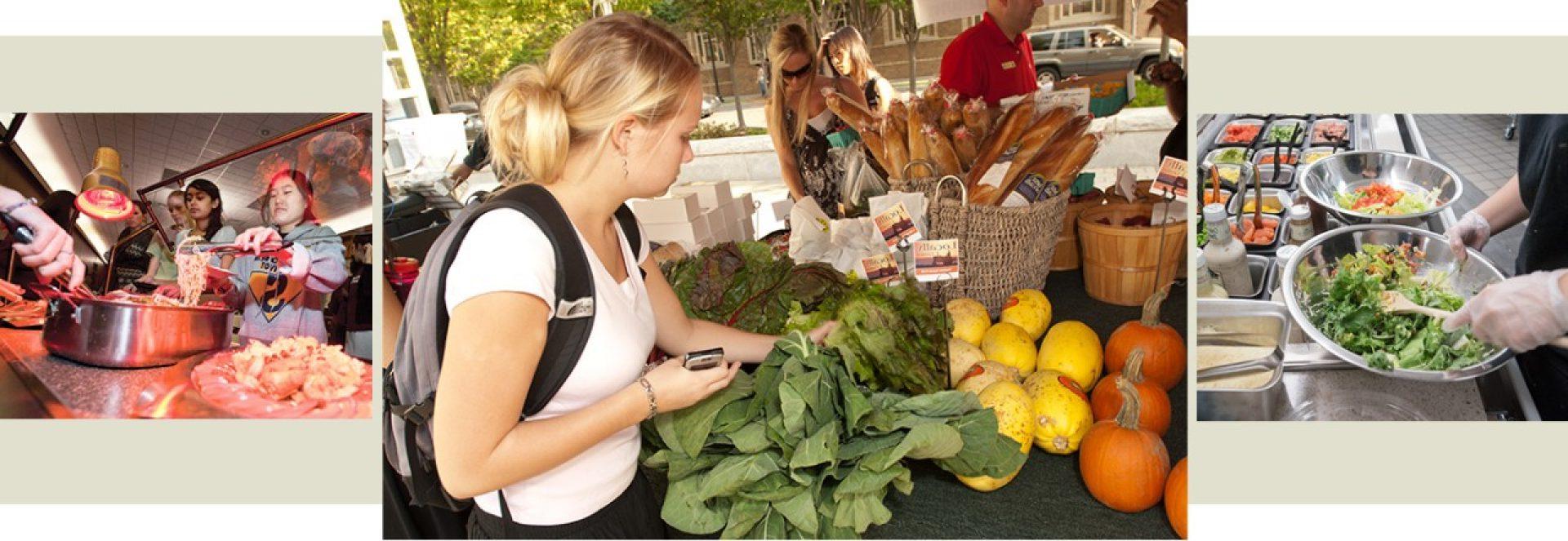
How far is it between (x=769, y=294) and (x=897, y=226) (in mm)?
406

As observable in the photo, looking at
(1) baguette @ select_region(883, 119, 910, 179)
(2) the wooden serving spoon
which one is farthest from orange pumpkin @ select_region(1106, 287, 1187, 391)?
(1) baguette @ select_region(883, 119, 910, 179)

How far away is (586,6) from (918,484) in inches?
76.7

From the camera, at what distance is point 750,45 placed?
411 cm

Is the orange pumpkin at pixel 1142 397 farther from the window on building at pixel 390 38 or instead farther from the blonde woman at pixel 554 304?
the window on building at pixel 390 38

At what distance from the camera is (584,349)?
1.25m

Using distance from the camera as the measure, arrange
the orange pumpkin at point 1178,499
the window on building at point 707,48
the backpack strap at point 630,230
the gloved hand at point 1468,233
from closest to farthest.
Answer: the backpack strap at point 630,230 < the gloved hand at point 1468,233 < the orange pumpkin at point 1178,499 < the window on building at point 707,48

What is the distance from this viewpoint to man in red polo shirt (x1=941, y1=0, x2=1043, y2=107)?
12.8 ft

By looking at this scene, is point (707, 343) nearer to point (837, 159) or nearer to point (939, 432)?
point (939, 432)

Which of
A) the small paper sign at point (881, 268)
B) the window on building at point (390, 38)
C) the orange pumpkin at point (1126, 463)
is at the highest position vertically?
the window on building at point (390, 38)

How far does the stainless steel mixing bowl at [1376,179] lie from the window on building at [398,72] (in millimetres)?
2620

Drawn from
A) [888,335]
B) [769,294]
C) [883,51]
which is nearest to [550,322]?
[888,335]

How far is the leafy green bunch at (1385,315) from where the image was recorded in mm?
1729

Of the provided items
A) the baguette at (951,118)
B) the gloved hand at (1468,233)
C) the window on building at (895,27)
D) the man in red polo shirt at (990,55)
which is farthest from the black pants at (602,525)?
the window on building at (895,27)

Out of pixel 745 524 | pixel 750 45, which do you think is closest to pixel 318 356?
pixel 745 524
